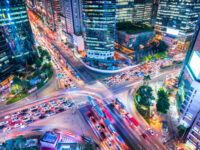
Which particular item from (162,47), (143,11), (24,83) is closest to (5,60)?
(24,83)

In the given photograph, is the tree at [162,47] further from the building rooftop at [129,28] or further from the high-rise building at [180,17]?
the building rooftop at [129,28]

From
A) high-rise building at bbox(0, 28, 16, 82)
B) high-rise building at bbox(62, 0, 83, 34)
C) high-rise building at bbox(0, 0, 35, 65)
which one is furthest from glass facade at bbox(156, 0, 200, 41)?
high-rise building at bbox(0, 28, 16, 82)

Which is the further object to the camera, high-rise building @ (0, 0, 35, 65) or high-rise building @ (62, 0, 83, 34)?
high-rise building @ (62, 0, 83, 34)

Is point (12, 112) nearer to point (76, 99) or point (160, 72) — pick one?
point (76, 99)

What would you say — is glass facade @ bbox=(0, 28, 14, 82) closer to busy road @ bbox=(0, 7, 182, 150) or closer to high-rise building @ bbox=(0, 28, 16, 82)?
high-rise building @ bbox=(0, 28, 16, 82)

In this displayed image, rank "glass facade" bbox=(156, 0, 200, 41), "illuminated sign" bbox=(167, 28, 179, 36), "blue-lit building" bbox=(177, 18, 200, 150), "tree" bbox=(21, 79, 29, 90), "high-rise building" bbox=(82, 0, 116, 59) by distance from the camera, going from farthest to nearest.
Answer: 1. "illuminated sign" bbox=(167, 28, 179, 36)
2. "glass facade" bbox=(156, 0, 200, 41)
3. "high-rise building" bbox=(82, 0, 116, 59)
4. "tree" bbox=(21, 79, 29, 90)
5. "blue-lit building" bbox=(177, 18, 200, 150)

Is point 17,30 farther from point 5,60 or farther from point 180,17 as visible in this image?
point 180,17
